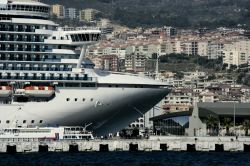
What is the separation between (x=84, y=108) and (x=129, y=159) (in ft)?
35.2

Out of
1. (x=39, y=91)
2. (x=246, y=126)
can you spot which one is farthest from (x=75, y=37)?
(x=246, y=126)

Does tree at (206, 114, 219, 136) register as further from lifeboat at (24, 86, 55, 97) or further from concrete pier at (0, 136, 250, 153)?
lifeboat at (24, 86, 55, 97)

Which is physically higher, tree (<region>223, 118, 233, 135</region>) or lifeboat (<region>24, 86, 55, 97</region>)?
lifeboat (<region>24, 86, 55, 97</region>)

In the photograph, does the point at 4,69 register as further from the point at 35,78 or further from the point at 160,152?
the point at 160,152

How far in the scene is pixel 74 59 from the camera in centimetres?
7881

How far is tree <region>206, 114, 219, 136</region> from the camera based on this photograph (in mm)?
90838

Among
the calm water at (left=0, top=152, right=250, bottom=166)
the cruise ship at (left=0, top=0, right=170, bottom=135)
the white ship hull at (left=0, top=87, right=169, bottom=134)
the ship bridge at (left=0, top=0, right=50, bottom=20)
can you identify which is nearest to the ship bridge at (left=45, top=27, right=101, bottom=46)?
the cruise ship at (left=0, top=0, right=170, bottom=135)

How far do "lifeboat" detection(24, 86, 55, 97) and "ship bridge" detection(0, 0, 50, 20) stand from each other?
4916 millimetres

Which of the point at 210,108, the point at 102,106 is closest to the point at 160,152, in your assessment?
the point at 102,106

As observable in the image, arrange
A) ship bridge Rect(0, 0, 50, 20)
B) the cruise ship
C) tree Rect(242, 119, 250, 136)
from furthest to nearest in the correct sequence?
tree Rect(242, 119, 250, 136) → ship bridge Rect(0, 0, 50, 20) → the cruise ship

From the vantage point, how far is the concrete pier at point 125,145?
74250mm

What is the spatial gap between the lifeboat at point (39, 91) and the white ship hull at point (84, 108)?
0.55 m

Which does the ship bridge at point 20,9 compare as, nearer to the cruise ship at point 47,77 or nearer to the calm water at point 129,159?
the cruise ship at point 47,77

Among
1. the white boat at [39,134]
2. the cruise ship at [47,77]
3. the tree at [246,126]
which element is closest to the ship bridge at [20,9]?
the cruise ship at [47,77]
